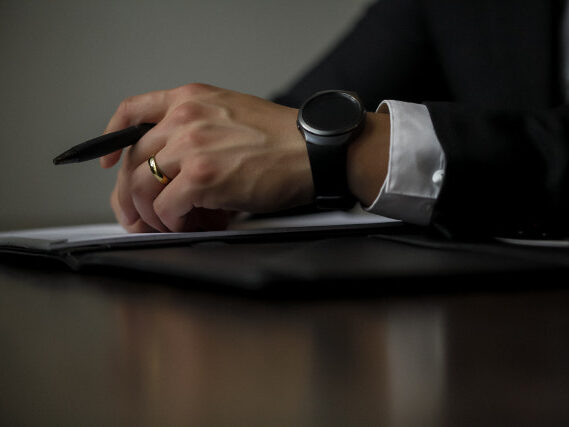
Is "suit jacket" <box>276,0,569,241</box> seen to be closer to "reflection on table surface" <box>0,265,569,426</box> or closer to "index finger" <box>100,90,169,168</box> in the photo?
"reflection on table surface" <box>0,265,569,426</box>

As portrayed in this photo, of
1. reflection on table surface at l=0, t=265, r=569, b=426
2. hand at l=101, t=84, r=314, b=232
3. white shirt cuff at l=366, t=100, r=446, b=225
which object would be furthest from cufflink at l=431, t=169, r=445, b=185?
reflection on table surface at l=0, t=265, r=569, b=426

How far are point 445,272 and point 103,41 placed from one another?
5.32 feet

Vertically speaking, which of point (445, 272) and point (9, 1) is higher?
point (9, 1)

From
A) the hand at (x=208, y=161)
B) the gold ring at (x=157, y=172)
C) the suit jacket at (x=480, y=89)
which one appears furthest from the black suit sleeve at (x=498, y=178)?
the gold ring at (x=157, y=172)

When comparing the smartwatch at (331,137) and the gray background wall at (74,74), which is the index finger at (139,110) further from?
the gray background wall at (74,74)

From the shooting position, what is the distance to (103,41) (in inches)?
64.5

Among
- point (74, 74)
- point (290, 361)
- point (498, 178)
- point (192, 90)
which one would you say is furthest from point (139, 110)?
point (74, 74)

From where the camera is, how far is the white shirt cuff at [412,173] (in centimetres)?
46

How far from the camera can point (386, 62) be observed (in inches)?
37.5

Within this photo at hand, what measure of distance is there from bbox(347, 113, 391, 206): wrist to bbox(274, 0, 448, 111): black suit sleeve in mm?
502

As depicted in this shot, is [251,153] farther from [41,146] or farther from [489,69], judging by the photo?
[41,146]

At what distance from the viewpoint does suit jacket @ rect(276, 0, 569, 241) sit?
0.41 m

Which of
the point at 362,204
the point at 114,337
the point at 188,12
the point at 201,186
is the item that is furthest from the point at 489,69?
the point at 188,12

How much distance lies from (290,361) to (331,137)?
33cm
